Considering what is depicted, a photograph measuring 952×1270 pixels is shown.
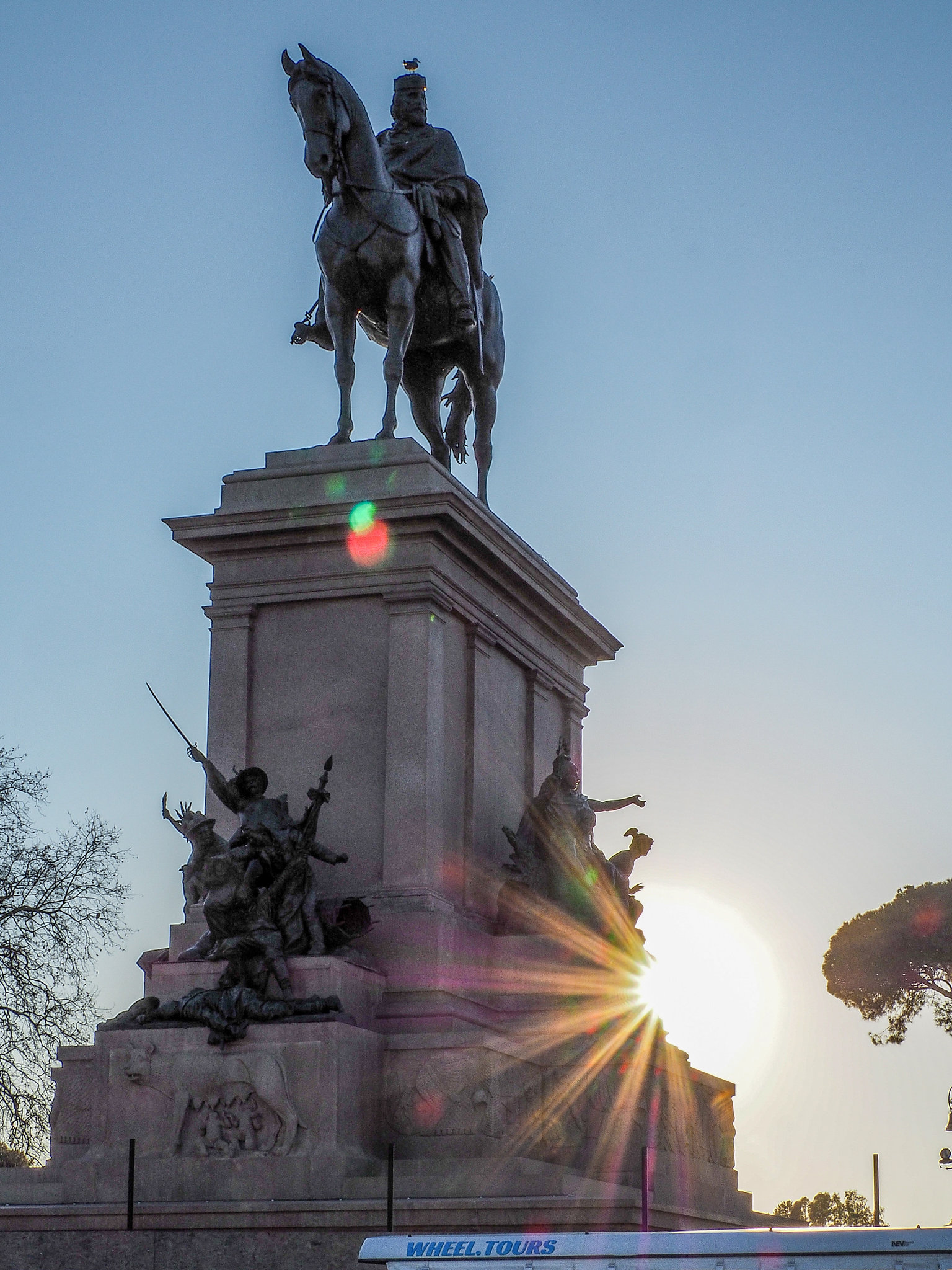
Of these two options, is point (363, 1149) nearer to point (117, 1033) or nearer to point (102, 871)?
point (117, 1033)

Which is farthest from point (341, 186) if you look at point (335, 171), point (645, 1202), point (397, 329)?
point (645, 1202)

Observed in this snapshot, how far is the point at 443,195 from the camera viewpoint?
27.2 m

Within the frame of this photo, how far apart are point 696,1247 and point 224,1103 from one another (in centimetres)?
754

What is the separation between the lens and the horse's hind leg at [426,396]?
28.8 m

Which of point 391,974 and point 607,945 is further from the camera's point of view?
point 607,945

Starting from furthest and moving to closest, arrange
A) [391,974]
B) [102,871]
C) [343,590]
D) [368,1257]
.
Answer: [102,871], [343,590], [391,974], [368,1257]

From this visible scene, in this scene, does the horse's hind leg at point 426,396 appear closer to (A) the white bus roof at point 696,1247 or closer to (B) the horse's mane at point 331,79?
(B) the horse's mane at point 331,79

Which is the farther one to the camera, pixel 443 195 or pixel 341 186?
pixel 443 195

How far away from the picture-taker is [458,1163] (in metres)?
21.2

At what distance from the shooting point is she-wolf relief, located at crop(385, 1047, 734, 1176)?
21812mm

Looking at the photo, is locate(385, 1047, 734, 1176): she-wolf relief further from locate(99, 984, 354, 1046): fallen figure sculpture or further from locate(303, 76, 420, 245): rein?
locate(303, 76, 420, 245): rein

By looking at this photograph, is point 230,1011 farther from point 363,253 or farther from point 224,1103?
point 363,253

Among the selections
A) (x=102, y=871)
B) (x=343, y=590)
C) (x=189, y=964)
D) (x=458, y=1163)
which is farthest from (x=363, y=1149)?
(x=102, y=871)

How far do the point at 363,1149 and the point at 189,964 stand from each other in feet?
7.64
